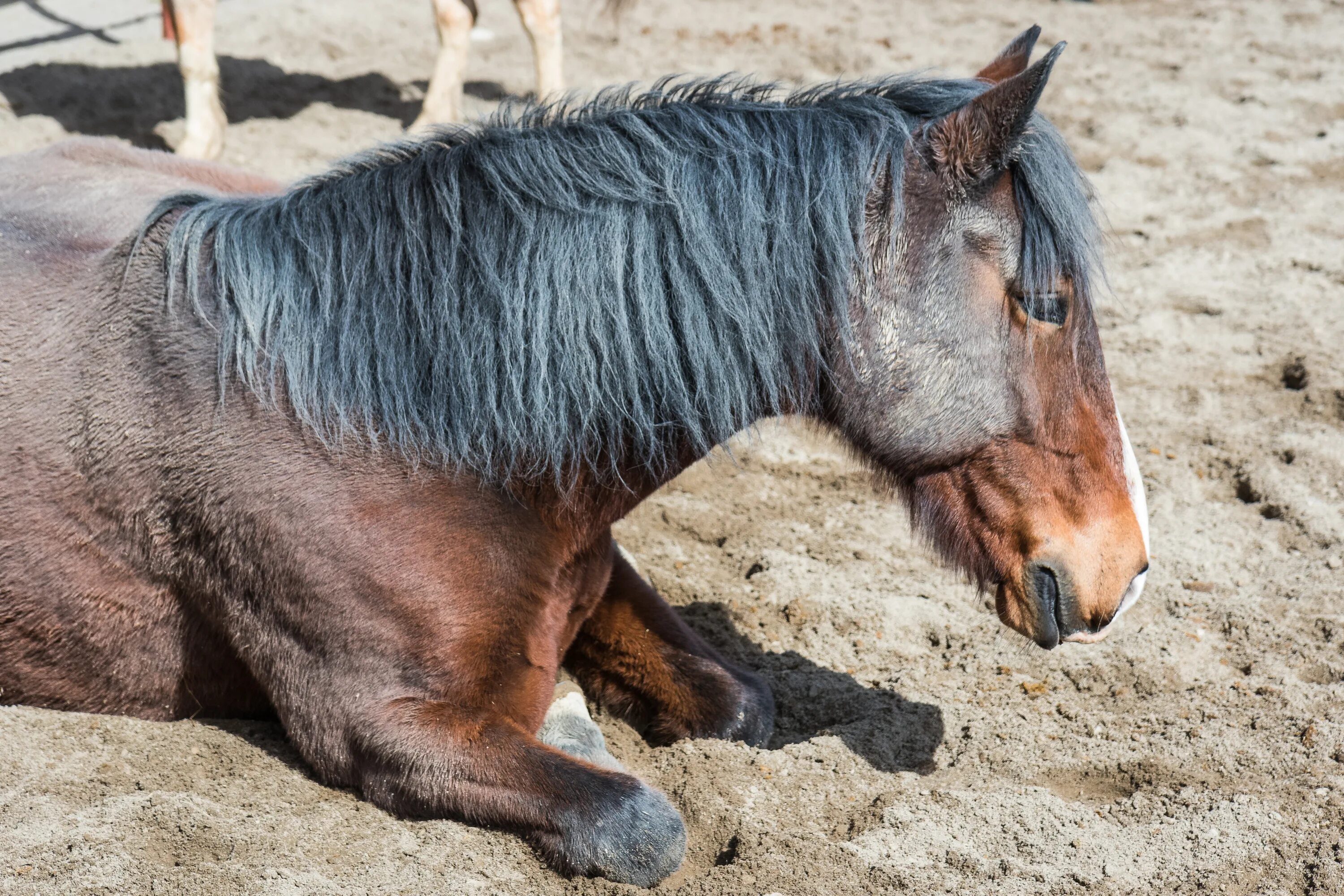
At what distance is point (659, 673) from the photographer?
2992 mm

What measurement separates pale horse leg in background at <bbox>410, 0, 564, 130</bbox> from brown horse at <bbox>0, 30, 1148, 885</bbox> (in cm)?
410

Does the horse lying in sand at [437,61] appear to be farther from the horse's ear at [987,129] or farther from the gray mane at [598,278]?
the horse's ear at [987,129]

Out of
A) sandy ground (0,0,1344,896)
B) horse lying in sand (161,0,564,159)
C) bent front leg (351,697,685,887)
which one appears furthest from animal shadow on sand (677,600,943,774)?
horse lying in sand (161,0,564,159)

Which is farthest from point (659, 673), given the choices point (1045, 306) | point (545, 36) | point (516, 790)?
point (545, 36)

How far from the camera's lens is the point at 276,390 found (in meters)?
2.40

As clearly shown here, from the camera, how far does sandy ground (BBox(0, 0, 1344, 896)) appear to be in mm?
2273

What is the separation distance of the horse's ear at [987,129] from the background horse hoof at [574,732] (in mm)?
1410

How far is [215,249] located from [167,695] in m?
1.01

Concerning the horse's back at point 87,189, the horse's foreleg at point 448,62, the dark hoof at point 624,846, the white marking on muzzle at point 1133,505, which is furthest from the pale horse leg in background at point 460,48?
the dark hoof at point 624,846

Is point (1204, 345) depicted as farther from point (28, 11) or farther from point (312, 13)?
point (28, 11)

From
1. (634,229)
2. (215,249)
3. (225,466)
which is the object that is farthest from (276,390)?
(634,229)

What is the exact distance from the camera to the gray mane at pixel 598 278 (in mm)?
2268

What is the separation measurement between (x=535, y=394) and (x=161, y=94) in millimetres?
5461

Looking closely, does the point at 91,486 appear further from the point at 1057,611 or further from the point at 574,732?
the point at 1057,611
